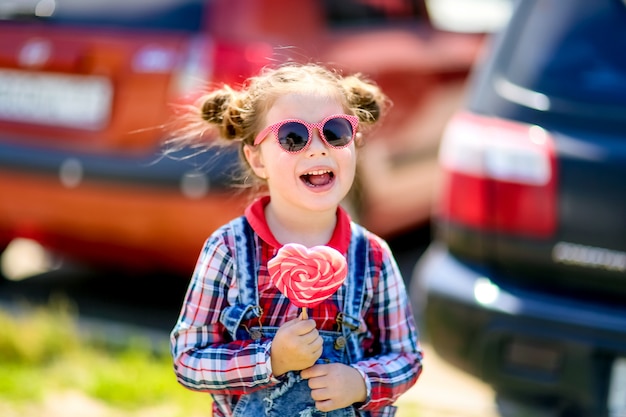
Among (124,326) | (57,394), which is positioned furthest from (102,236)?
(57,394)

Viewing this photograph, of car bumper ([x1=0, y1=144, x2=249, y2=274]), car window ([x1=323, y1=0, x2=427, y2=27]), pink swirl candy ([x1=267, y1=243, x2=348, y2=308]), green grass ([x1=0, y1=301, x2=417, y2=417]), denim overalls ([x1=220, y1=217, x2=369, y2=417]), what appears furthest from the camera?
car window ([x1=323, y1=0, x2=427, y2=27])

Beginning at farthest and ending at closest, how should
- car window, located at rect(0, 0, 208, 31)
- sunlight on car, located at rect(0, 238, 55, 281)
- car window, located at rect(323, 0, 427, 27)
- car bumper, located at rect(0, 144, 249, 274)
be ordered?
sunlight on car, located at rect(0, 238, 55, 281)
car window, located at rect(323, 0, 427, 27)
car window, located at rect(0, 0, 208, 31)
car bumper, located at rect(0, 144, 249, 274)

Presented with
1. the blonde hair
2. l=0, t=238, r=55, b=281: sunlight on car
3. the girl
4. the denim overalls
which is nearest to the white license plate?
l=0, t=238, r=55, b=281: sunlight on car

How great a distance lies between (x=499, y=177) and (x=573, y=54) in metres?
0.43

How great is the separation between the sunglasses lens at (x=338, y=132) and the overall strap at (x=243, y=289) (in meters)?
0.26

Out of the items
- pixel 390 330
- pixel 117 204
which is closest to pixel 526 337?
pixel 390 330

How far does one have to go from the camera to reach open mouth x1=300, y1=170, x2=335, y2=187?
1.91m

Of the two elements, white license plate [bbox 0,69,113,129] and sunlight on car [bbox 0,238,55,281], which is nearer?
white license plate [bbox 0,69,113,129]

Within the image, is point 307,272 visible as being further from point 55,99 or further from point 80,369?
point 55,99

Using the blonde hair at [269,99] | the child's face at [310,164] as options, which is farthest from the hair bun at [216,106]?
the child's face at [310,164]

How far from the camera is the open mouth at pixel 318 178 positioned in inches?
75.2

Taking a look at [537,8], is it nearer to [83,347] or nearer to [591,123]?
[591,123]

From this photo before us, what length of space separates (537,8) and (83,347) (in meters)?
2.14

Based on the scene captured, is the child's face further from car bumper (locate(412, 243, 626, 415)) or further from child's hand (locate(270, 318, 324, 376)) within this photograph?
car bumper (locate(412, 243, 626, 415))
